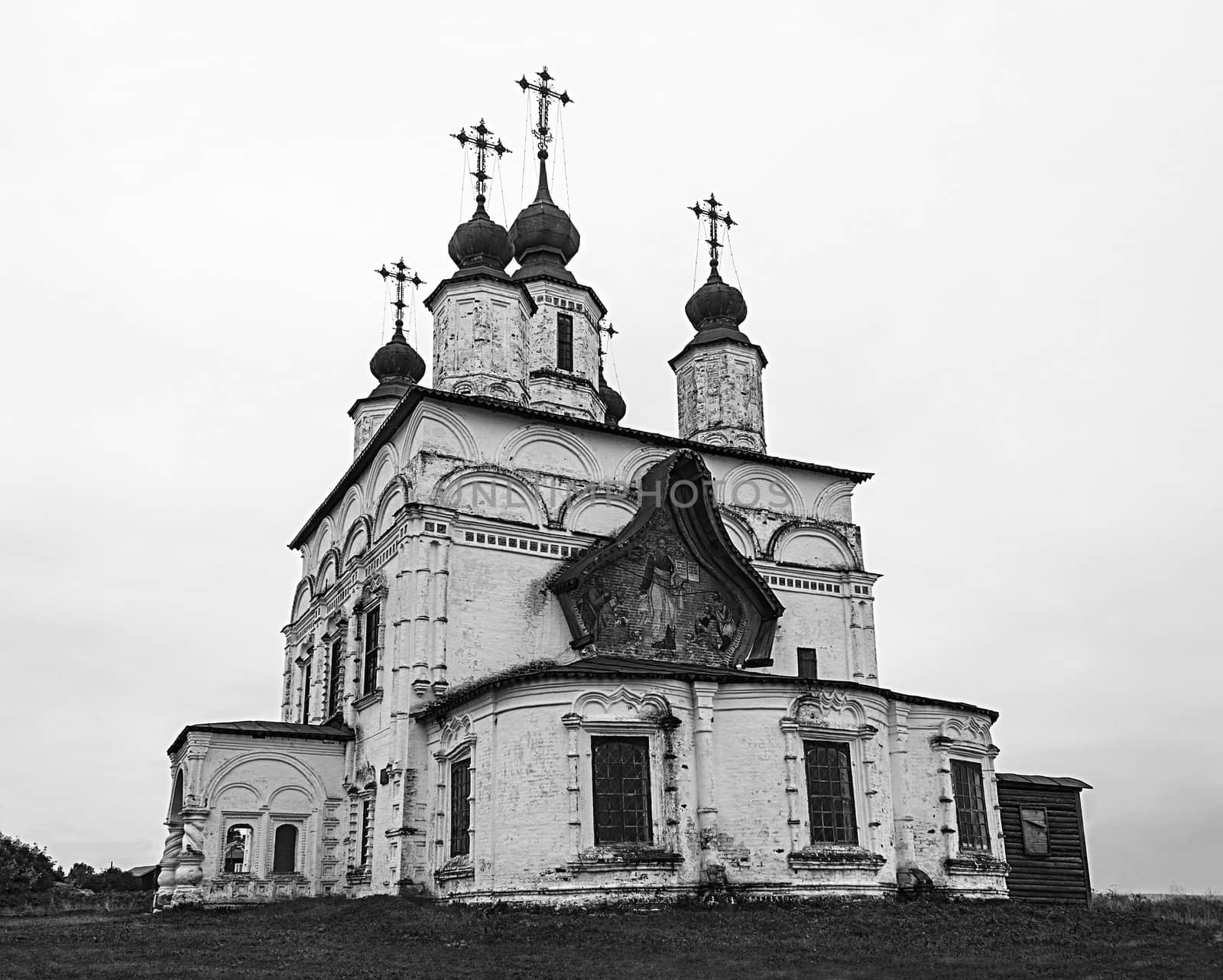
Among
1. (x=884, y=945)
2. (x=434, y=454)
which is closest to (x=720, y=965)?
(x=884, y=945)

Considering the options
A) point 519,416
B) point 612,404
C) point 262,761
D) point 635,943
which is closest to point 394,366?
point 612,404

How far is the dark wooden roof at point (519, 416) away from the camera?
64.6 ft

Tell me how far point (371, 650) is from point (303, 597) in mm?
5437

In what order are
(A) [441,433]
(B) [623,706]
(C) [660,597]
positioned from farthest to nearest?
(A) [441,433] → (C) [660,597] → (B) [623,706]

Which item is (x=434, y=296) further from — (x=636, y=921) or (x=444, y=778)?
(x=636, y=921)

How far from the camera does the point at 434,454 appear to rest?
1939cm

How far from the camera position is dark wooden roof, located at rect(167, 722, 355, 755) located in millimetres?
19359

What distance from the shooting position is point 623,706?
52.3ft

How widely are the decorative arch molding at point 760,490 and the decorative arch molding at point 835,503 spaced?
0.35 metres

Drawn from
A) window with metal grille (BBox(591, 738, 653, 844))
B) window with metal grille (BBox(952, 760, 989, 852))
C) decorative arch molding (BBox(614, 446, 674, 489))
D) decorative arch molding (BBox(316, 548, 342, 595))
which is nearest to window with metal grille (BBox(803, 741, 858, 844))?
window with metal grille (BBox(591, 738, 653, 844))

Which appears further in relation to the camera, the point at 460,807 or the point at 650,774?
the point at 460,807

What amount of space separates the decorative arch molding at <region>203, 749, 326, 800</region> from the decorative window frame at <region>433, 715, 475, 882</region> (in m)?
3.18

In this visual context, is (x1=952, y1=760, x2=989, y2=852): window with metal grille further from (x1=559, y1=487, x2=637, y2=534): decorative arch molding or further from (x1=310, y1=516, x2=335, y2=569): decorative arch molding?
(x1=310, y1=516, x2=335, y2=569): decorative arch molding

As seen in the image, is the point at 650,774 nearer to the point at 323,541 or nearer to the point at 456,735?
the point at 456,735
